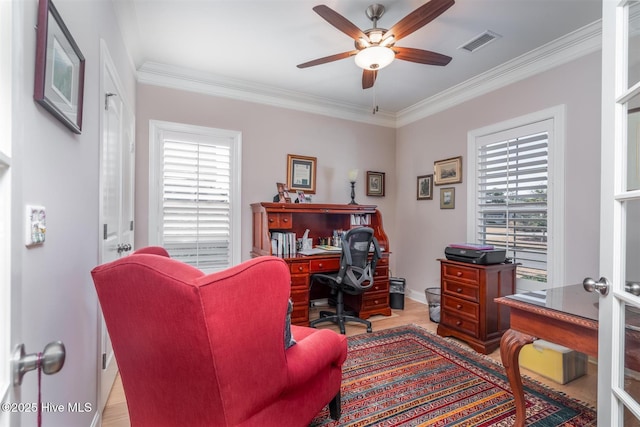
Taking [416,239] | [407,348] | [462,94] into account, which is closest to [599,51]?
[462,94]

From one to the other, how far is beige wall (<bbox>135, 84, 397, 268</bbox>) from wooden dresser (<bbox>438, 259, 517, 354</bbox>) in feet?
5.34

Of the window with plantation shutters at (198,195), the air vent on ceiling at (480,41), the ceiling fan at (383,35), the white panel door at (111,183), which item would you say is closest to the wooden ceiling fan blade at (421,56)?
the ceiling fan at (383,35)

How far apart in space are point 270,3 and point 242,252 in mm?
2477

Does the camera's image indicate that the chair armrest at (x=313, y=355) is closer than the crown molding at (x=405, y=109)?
Yes

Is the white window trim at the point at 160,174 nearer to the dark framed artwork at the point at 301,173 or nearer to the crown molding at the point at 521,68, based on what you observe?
the dark framed artwork at the point at 301,173

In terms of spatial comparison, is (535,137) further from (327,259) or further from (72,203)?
(72,203)

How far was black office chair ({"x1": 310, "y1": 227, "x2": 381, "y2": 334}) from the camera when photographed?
2910 mm

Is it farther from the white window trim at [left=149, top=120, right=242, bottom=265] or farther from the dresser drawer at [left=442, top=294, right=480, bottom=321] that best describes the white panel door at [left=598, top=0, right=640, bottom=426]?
the white window trim at [left=149, top=120, right=242, bottom=265]

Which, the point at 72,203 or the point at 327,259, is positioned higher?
the point at 72,203

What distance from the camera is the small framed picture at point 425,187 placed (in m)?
3.96

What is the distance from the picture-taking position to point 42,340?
39.1 inches

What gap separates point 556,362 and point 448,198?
1.99 meters

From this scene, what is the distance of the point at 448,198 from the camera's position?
371 centimetres

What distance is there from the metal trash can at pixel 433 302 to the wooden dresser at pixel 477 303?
35cm
